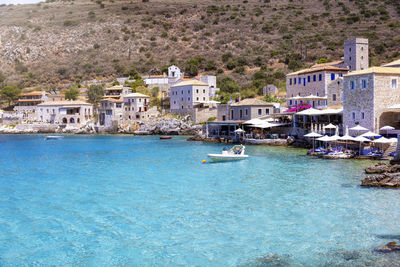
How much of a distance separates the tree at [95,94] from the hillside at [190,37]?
14859 mm

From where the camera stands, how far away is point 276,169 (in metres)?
26.3

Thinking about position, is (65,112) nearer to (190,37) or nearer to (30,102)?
(30,102)

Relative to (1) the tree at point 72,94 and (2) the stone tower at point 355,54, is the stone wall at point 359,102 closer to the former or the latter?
(2) the stone tower at point 355,54

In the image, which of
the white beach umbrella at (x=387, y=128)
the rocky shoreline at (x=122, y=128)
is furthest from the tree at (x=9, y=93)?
the white beach umbrella at (x=387, y=128)

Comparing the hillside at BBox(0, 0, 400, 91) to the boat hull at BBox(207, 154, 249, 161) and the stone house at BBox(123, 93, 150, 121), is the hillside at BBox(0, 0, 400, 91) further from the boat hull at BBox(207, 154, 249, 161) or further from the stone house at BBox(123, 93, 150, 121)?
the boat hull at BBox(207, 154, 249, 161)

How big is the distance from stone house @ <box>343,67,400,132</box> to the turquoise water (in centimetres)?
715

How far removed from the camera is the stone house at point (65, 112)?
252 feet

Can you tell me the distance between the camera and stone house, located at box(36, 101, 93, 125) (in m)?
76.9

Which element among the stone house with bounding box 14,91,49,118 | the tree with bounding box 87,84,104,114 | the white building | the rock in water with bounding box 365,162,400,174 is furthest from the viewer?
the stone house with bounding box 14,91,49,118

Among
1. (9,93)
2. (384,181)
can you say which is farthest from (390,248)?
(9,93)

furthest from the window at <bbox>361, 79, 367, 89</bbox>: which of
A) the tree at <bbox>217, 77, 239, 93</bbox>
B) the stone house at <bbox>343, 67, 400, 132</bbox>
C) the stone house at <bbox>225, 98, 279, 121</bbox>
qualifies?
the tree at <bbox>217, 77, 239, 93</bbox>

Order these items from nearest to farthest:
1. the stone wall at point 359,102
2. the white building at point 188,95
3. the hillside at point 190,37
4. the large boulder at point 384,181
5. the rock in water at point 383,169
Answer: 1. the large boulder at point 384,181
2. the rock in water at point 383,169
3. the stone wall at point 359,102
4. the white building at point 188,95
5. the hillside at point 190,37

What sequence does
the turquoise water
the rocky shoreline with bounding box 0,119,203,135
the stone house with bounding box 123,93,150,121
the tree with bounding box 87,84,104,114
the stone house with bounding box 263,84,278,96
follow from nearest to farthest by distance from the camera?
the turquoise water < the rocky shoreline with bounding box 0,119,203,135 < the stone house with bounding box 263,84,278,96 < the stone house with bounding box 123,93,150,121 < the tree with bounding box 87,84,104,114

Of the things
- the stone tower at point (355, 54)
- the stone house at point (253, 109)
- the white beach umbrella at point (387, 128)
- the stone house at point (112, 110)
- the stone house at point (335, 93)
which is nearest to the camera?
the white beach umbrella at point (387, 128)
